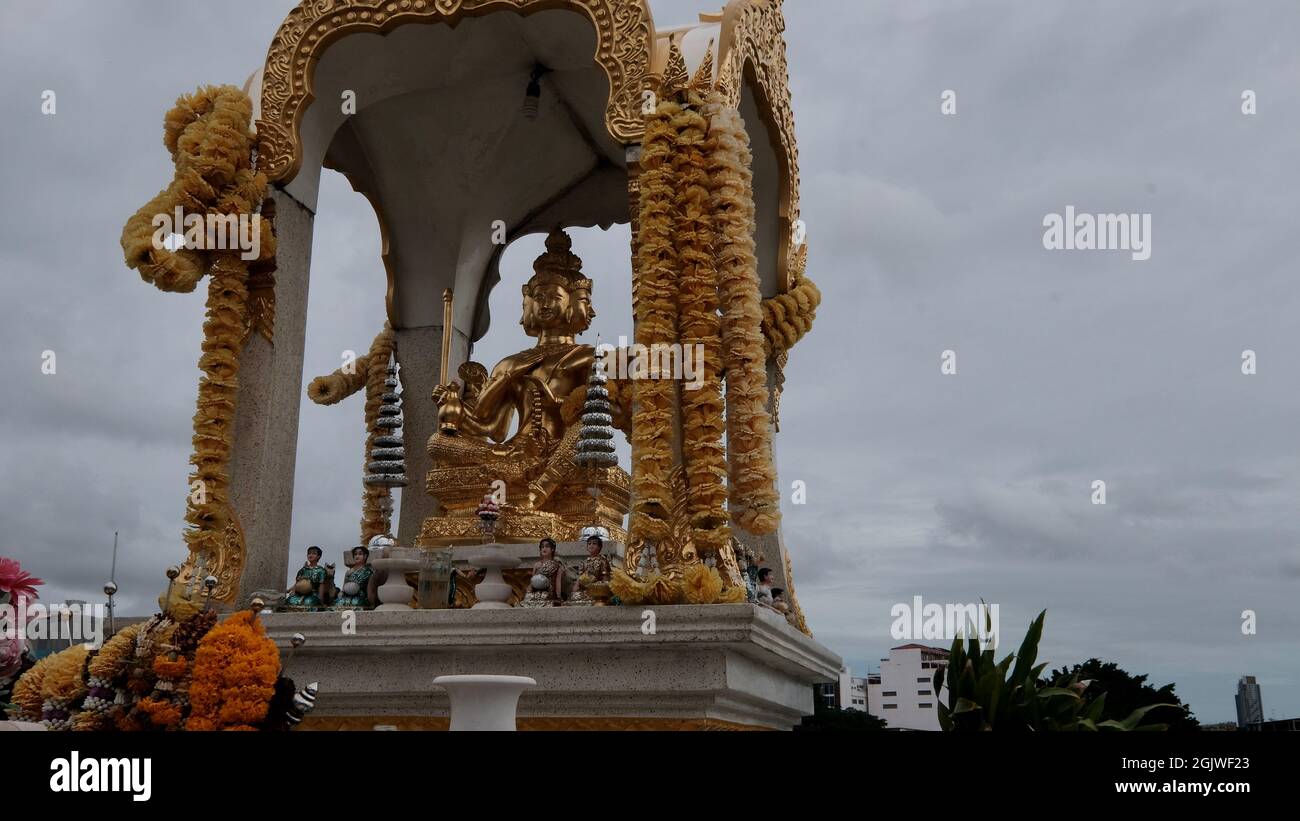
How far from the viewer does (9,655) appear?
5.70 m

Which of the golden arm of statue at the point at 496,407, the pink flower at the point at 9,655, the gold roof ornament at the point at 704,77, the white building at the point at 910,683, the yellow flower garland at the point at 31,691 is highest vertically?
the gold roof ornament at the point at 704,77

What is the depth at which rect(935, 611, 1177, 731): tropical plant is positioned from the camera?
23.9 ft

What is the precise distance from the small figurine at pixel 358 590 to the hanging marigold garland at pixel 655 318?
2758mm

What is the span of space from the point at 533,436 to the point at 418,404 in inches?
86.5

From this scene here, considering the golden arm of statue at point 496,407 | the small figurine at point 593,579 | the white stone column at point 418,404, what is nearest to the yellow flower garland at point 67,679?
the small figurine at point 593,579

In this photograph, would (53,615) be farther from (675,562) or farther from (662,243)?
(662,243)

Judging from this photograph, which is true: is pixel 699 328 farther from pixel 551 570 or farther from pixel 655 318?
pixel 551 570

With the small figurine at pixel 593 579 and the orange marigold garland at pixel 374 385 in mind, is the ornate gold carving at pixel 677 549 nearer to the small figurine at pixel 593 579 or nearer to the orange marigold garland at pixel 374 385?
the small figurine at pixel 593 579

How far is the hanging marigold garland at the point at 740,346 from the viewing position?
8773mm

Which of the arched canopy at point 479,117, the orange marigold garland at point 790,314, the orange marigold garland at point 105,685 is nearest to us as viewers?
the orange marigold garland at point 105,685

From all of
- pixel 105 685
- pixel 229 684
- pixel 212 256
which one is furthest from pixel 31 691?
pixel 212 256

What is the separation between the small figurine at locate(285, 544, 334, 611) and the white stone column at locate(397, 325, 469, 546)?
332 centimetres
